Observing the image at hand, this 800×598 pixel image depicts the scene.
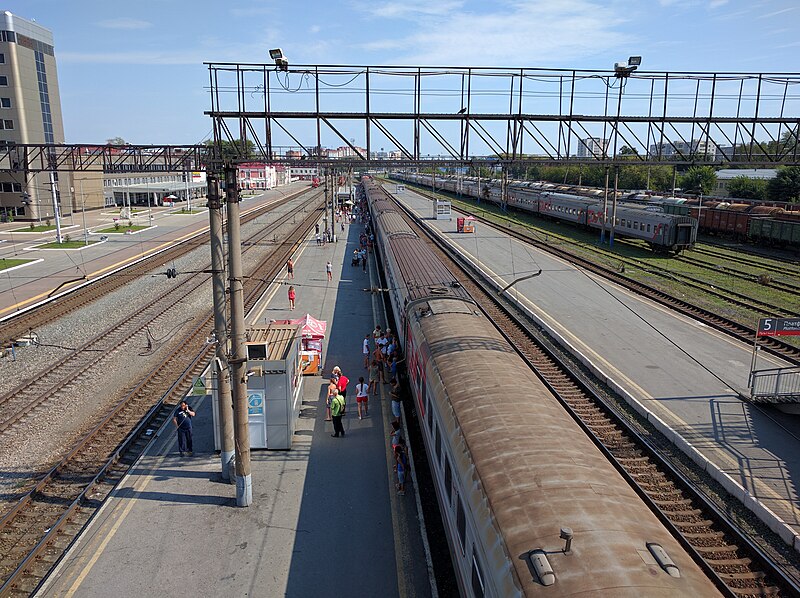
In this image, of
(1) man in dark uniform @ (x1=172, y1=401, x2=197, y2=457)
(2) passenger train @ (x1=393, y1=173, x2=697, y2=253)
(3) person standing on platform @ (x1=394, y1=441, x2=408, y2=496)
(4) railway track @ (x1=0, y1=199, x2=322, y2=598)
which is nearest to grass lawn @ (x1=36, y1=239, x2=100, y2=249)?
(4) railway track @ (x1=0, y1=199, x2=322, y2=598)

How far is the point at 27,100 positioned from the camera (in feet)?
204

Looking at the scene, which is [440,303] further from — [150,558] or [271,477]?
[150,558]

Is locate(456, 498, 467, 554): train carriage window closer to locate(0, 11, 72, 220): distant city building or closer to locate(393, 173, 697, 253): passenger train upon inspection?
locate(393, 173, 697, 253): passenger train

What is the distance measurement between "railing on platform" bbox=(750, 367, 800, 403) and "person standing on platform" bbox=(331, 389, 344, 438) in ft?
37.9

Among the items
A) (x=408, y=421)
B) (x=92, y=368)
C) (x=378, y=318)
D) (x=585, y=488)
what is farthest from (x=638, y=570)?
(x=378, y=318)

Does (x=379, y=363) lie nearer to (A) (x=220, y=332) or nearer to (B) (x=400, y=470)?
(B) (x=400, y=470)

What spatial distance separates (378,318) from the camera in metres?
26.0

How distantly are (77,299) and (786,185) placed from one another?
222 feet

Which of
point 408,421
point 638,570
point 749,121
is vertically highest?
point 749,121

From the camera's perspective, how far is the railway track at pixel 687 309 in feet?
70.8

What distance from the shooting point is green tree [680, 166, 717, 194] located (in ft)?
247

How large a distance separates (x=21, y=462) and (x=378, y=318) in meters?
15.0

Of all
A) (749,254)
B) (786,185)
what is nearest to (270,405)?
(749,254)

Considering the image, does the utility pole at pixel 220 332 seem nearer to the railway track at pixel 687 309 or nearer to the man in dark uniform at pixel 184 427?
the man in dark uniform at pixel 184 427
